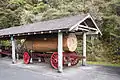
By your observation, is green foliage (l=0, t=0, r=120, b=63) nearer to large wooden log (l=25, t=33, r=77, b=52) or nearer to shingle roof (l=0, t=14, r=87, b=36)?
shingle roof (l=0, t=14, r=87, b=36)

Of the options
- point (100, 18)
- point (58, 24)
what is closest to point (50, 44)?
point (58, 24)

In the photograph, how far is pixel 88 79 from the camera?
7.24 meters

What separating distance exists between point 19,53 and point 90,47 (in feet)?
21.0

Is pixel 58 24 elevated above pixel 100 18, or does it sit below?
below

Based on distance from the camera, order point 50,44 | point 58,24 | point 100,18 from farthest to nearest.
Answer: point 100,18, point 50,44, point 58,24

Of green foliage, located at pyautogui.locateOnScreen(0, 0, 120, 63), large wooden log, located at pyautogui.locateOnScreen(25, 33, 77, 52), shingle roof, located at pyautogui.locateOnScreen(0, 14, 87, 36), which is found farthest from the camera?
green foliage, located at pyautogui.locateOnScreen(0, 0, 120, 63)

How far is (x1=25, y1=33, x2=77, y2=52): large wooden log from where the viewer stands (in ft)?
31.1

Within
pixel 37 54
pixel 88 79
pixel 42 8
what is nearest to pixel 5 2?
pixel 42 8

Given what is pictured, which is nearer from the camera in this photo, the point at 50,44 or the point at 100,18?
the point at 50,44

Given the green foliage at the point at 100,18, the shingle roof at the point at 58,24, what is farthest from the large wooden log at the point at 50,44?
the green foliage at the point at 100,18

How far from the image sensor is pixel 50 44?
33.2ft

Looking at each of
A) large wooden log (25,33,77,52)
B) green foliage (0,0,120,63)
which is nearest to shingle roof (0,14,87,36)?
large wooden log (25,33,77,52)

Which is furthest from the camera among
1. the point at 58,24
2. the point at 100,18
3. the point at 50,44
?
the point at 100,18

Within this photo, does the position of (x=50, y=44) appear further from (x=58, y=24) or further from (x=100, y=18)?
(x=100, y=18)
